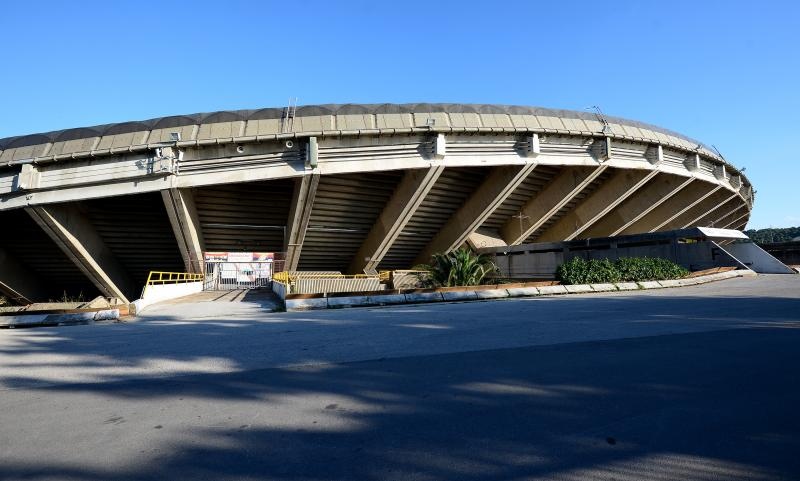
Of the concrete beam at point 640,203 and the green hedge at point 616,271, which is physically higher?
the concrete beam at point 640,203

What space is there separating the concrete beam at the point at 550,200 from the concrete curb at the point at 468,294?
9.74 meters

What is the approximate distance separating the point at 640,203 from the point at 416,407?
3041cm

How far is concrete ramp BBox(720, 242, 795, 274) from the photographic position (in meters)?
20.2

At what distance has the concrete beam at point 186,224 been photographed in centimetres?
1855

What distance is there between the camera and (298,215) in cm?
2070

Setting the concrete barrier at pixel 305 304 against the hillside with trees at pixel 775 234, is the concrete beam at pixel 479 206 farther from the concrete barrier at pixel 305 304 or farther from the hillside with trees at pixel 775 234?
the hillside with trees at pixel 775 234

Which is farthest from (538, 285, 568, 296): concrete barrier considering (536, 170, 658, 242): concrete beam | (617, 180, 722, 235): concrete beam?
(617, 180, 722, 235): concrete beam

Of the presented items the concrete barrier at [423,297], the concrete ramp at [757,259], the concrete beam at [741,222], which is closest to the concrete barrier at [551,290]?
the concrete barrier at [423,297]

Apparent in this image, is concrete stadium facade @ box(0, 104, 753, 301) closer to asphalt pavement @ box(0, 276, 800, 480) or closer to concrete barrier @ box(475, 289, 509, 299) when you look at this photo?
concrete barrier @ box(475, 289, 509, 299)

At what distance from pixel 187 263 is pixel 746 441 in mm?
23118

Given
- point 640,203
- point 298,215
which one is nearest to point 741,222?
point 640,203

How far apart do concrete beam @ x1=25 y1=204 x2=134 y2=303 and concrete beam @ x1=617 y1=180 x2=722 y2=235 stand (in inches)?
1250

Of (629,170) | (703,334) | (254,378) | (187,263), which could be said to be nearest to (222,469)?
(254,378)

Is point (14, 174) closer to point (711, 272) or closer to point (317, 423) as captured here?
point (317, 423)
